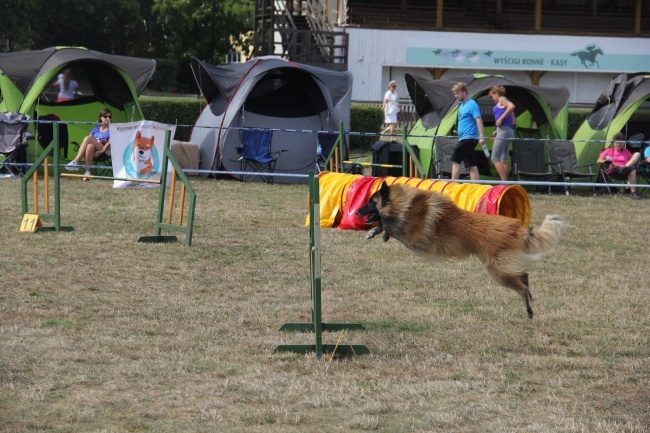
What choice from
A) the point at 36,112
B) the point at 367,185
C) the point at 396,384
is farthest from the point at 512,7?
the point at 396,384

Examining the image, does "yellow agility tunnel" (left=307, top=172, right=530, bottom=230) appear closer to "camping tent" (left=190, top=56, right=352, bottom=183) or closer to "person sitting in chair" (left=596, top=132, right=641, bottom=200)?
"camping tent" (left=190, top=56, right=352, bottom=183)

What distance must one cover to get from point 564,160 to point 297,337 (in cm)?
1221

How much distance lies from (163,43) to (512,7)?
21863 mm

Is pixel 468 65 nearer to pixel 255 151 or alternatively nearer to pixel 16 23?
pixel 16 23

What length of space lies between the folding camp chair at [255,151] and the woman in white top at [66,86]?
3782 millimetres

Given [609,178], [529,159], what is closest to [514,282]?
[529,159]

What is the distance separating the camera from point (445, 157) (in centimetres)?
1733

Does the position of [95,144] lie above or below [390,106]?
below

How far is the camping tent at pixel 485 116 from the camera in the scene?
59.2ft

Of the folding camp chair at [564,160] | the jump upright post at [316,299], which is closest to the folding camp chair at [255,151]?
the folding camp chair at [564,160]

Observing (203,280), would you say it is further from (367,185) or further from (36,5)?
(36,5)

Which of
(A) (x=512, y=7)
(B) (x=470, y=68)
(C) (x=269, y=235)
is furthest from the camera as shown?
(A) (x=512, y=7)

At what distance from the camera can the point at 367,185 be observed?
1244 cm

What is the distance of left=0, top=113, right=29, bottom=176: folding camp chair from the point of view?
1692 cm
